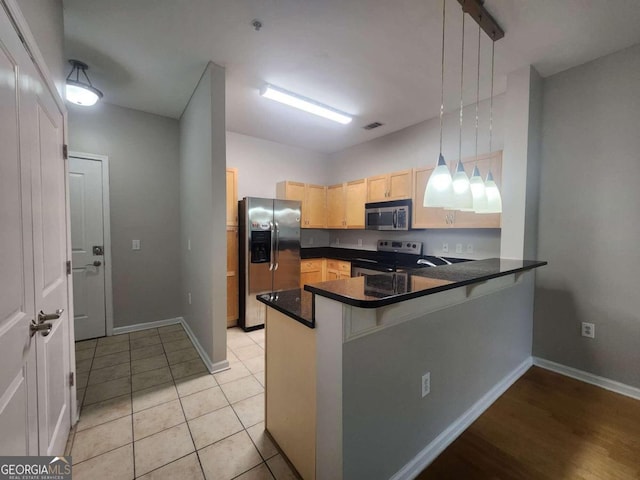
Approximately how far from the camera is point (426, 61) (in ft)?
7.69

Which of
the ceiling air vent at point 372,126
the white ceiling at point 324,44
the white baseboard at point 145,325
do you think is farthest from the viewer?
the ceiling air vent at point 372,126

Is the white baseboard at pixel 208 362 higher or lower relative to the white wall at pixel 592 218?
lower

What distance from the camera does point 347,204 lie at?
450 cm

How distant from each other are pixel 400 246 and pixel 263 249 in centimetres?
204

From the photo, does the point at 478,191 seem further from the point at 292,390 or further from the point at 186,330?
the point at 186,330

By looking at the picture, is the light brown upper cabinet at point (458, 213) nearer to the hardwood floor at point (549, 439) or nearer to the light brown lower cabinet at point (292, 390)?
the hardwood floor at point (549, 439)

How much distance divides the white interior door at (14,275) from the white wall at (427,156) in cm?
347

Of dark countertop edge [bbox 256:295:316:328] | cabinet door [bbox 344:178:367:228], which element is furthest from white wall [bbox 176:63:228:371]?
cabinet door [bbox 344:178:367:228]

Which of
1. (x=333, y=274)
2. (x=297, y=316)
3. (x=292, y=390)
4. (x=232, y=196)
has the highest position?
(x=232, y=196)

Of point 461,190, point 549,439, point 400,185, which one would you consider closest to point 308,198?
point 400,185

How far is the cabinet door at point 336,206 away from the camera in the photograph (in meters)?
4.60

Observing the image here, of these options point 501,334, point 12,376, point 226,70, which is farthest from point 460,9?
point 12,376

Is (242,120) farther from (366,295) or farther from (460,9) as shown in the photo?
(366,295)

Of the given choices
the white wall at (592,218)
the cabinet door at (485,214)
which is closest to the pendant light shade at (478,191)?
the cabinet door at (485,214)
